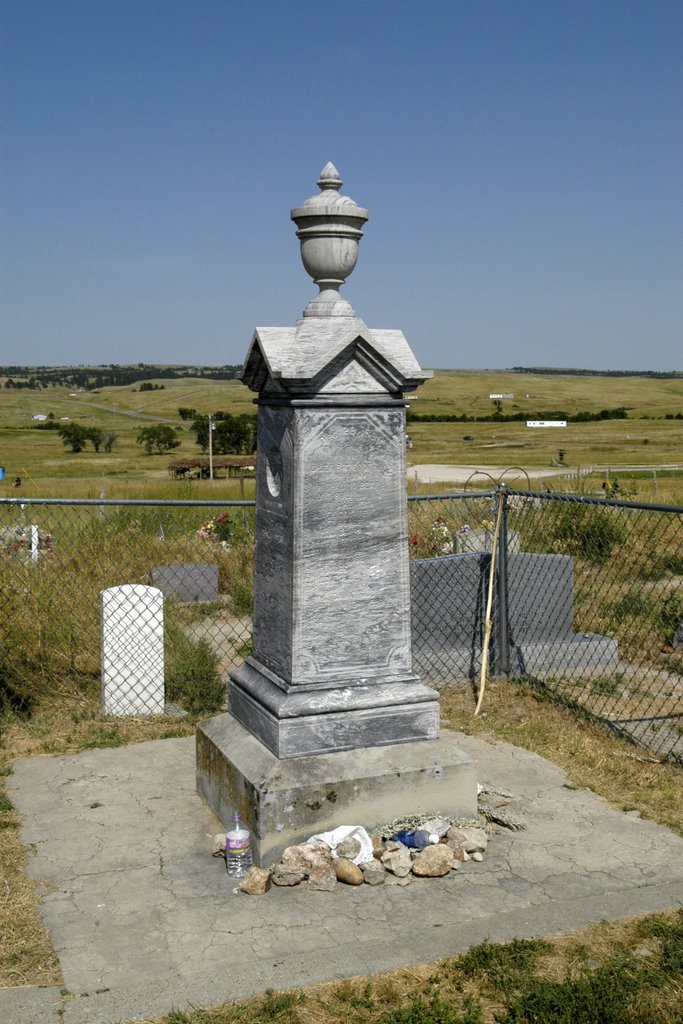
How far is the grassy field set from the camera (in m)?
34.5

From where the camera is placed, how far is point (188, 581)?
11062mm

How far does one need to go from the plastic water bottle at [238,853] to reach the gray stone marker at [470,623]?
146 inches

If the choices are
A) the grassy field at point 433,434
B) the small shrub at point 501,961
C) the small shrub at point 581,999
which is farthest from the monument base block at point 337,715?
the grassy field at point 433,434

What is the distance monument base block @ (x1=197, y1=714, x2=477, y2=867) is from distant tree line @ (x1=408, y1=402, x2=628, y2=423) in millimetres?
99677

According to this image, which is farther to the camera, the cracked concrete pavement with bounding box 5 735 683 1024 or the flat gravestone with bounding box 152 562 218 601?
the flat gravestone with bounding box 152 562 218 601

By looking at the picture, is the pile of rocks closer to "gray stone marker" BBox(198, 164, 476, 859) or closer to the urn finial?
"gray stone marker" BBox(198, 164, 476, 859)

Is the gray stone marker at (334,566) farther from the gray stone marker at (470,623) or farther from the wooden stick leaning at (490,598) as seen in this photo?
the gray stone marker at (470,623)

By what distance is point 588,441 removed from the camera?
78062mm

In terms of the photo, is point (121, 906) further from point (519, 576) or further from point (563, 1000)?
point (519, 576)

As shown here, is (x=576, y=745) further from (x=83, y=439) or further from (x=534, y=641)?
(x=83, y=439)

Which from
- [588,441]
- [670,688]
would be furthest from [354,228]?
[588,441]

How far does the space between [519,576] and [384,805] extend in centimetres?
414

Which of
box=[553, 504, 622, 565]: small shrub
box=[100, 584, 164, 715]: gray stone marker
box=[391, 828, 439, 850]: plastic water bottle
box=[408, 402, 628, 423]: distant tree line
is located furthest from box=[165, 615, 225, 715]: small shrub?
box=[408, 402, 628, 423]: distant tree line

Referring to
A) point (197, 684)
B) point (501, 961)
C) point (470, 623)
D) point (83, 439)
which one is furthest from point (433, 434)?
point (501, 961)
